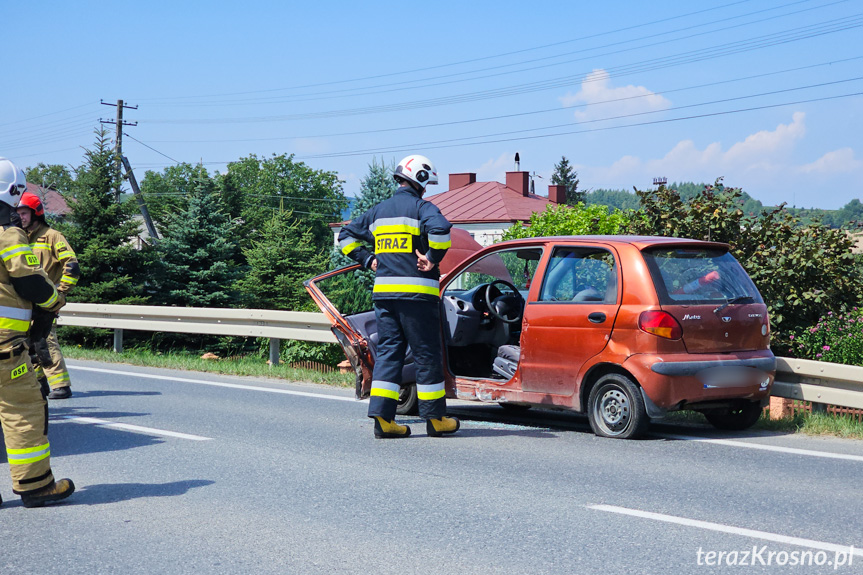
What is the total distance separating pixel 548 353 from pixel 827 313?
5.37m

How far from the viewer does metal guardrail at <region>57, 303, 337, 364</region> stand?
1312 centimetres

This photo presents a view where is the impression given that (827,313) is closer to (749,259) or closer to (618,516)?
(749,259)

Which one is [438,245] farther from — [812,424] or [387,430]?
[812,424]

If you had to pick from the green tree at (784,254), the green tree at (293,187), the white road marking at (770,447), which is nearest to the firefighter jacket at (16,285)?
the white road marking at (770,447)

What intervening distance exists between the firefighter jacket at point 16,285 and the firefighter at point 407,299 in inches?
117

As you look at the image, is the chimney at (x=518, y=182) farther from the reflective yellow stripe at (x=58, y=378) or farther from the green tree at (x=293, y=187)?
the reflective yellow stripe at (x=58, y=378)

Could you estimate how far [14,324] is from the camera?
17.2 feet

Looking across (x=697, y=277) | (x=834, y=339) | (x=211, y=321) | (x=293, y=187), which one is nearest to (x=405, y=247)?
(x=697, y=277)

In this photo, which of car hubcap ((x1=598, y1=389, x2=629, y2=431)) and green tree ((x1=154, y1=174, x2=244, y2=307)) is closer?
car hubcap ((x1=598, y1=389, x2=629, y2=431))

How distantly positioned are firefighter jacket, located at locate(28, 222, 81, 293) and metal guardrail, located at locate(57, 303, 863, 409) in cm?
420

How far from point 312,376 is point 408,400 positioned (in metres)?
3.45

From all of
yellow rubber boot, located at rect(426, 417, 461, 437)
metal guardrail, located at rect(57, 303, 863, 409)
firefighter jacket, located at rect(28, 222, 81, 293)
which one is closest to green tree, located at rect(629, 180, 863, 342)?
metal guardrail, located at rect(57, 303, 863, 409)

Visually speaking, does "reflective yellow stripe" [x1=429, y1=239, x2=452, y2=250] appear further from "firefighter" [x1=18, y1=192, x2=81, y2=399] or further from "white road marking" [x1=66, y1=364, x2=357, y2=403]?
"firefighter" [x1=18, y1=192, x2=81, y2=399]

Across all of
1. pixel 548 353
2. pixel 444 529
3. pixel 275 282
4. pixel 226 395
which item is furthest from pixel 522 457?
pixel 275 282
